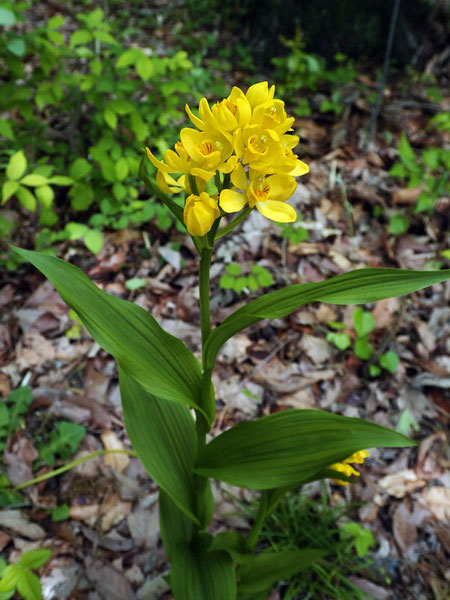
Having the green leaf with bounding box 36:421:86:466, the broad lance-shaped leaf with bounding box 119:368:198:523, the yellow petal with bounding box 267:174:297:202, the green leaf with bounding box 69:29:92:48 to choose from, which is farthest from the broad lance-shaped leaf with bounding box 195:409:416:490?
the green leaf with bounding box 69:29:92:48

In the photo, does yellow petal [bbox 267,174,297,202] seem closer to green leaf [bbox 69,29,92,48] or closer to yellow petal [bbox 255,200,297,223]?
yellow petal [bbox 255,200,297,223]

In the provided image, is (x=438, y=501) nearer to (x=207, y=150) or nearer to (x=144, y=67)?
(x=207, y=150)

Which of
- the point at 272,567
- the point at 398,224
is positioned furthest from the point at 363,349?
the point at 272,567

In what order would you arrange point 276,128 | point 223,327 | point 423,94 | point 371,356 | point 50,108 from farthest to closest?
1. point 423,94
2. point 50,108
3. point 371,356
4. point 223,327
5. point 276,128

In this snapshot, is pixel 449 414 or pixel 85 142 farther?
pixel 85 142

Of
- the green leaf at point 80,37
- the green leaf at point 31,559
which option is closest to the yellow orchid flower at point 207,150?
the green leaf at point 31,559

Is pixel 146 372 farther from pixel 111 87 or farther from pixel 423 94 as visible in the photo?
pixel 423 94

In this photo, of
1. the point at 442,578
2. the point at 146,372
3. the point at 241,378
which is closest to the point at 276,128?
the point at 146,372
